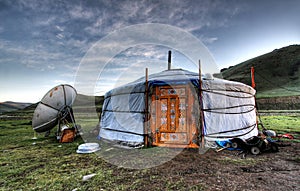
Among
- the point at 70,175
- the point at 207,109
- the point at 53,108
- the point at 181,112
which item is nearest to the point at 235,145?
the point at 207,109

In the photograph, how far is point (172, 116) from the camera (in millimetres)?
4320

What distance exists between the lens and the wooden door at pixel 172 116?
4.20 metres

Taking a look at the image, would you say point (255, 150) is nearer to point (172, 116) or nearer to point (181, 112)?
point (181, 112)

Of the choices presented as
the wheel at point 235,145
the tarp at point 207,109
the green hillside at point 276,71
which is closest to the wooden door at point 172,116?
the tarp at point 207,109

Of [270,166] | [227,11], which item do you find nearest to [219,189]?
[270,166]

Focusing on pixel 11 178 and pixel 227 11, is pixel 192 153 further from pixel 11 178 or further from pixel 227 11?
pixel 227 11

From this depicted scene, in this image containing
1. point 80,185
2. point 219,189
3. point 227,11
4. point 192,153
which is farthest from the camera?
point 227,11

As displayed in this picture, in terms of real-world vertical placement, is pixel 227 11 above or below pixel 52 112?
above

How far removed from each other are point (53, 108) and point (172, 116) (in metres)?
4.01

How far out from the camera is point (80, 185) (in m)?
2.14

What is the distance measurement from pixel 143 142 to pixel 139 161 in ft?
3.59

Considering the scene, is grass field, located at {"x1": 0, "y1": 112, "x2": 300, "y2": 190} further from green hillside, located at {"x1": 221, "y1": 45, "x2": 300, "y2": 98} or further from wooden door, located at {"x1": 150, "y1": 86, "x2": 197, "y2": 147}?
green hillside, located at {"x1": 221, "y1": 45, "x2": 300, "y2": 98}

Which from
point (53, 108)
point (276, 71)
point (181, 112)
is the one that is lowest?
point (181, 112)

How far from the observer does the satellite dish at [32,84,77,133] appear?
5.19 meters
